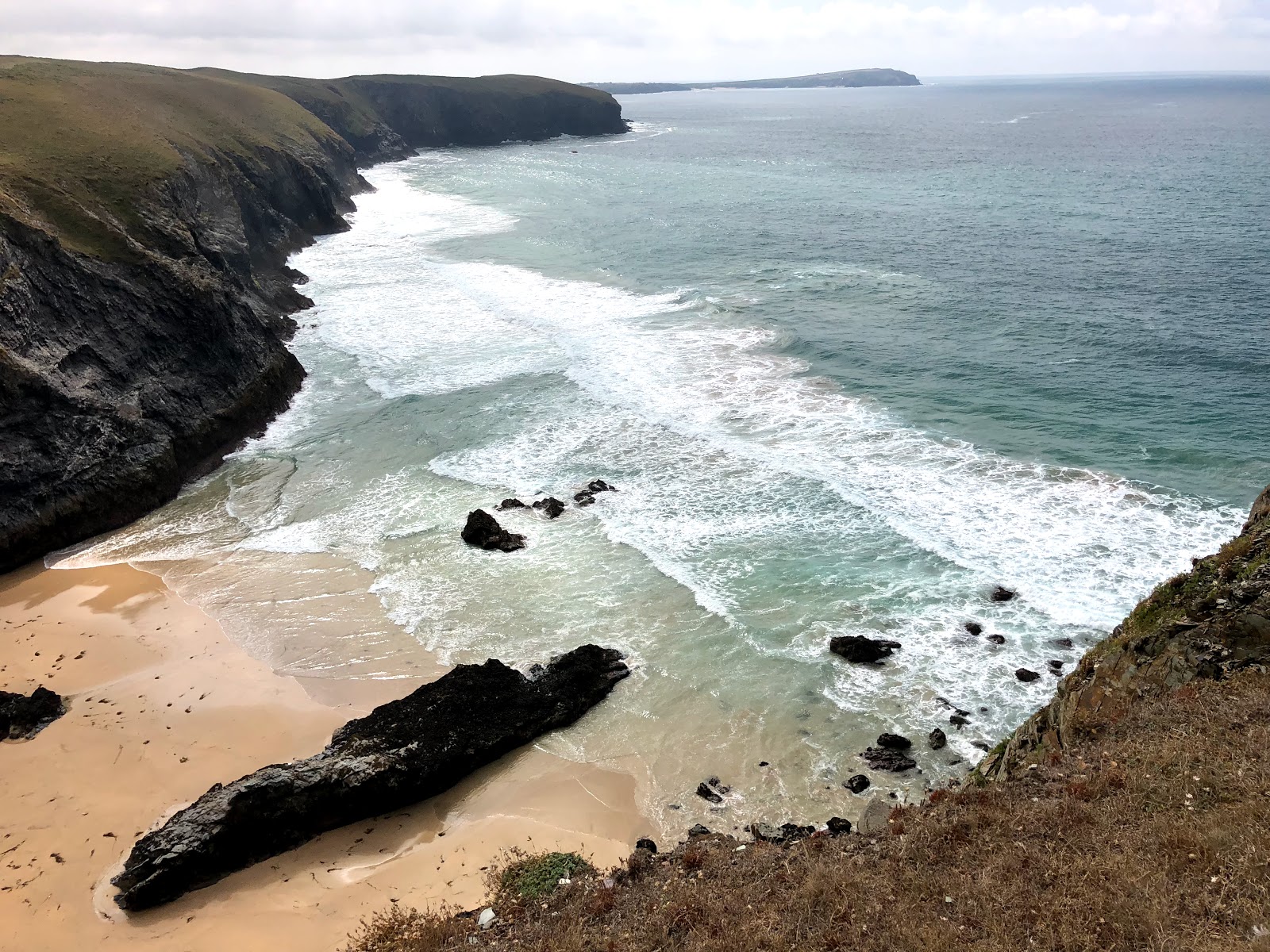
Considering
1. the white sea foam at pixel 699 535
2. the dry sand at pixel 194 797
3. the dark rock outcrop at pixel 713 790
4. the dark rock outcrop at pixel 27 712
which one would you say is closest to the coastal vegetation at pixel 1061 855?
the dry sand at pixel 194 797

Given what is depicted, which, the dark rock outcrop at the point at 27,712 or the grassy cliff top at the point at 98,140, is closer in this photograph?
the dark rock outcrop at the point at 27,712

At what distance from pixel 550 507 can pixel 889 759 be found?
1426cm

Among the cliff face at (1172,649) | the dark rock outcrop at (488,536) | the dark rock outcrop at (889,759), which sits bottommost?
the dark rock outcrop at (889,759)

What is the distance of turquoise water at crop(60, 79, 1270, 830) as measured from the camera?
779 inches

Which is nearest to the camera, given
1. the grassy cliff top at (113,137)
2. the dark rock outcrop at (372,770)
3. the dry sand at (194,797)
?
the dry sand at (194,797)

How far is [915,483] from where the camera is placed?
28.3m

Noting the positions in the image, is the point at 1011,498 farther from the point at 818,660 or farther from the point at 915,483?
the point at 818,660

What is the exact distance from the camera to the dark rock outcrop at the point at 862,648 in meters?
20.1

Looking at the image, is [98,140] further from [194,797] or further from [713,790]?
[713,790]

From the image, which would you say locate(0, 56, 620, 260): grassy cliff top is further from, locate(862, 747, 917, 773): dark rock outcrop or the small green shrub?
locate(862, 747, 917, 773): dark rock outcrop

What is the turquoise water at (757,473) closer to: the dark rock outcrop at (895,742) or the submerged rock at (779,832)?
the dark rock outcrop at (895,742)

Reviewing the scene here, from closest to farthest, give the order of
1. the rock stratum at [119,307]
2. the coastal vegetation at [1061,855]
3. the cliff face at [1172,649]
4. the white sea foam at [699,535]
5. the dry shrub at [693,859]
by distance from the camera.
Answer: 1. the coastal vegetation at [1061,855]
2. the dry shrub at [693,859]
3. the cliff face at [1172,649]
4. the white sea foam at [699,535]
5. the rock stratum at [119,307]

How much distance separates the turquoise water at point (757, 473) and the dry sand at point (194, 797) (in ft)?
3.65

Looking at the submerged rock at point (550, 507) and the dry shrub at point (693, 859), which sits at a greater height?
the submerged rock at point (550, 507)
